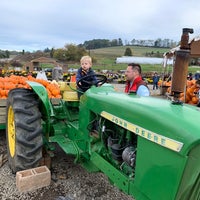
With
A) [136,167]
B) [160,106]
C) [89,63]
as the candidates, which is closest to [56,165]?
[89,63]

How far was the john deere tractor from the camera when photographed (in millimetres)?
1816

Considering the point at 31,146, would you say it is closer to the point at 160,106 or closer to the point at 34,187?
the point at 34,187

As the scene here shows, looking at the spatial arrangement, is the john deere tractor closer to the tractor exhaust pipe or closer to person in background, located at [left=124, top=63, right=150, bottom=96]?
the tractor exhaust pipe

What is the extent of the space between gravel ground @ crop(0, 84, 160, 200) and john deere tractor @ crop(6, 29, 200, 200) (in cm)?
26

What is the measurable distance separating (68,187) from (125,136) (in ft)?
4.26

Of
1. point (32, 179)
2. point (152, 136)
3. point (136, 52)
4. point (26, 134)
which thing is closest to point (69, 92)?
point (26, 134)

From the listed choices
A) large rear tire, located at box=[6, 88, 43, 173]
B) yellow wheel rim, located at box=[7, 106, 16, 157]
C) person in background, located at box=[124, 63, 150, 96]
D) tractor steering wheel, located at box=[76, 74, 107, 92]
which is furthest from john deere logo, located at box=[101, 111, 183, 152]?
yellow wheel rim, located at box=[7, 106, 16, 157]

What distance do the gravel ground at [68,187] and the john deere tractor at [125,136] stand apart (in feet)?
0.84

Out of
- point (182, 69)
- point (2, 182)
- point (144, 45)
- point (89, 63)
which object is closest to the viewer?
point (182, 69)

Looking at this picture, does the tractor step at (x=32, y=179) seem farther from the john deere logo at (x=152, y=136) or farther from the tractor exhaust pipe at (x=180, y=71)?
the tractor exhaust pipe at (x=180, y=71)

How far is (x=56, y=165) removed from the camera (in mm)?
4055

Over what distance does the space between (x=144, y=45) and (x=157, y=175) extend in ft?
296

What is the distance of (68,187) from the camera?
3443 mm

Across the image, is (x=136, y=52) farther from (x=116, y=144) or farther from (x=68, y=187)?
(x=116, y=144)
